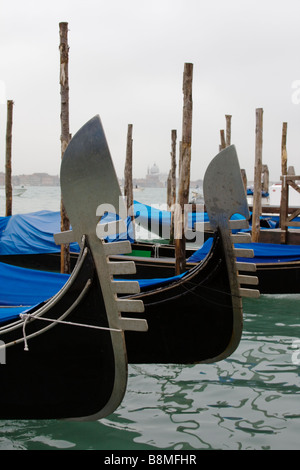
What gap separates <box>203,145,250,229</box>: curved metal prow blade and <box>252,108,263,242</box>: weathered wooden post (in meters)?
4.45

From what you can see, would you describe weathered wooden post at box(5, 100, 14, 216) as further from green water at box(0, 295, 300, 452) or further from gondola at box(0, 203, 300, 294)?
green water at box(0, 295, 300, 452)

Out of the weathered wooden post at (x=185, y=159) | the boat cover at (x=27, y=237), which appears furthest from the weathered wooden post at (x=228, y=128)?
the weathered wooden post at (x=185, y=159)

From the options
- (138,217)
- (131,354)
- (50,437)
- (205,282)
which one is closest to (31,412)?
(50,437)

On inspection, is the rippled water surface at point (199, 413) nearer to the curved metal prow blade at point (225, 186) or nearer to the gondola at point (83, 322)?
the gondola at point (83, 322)

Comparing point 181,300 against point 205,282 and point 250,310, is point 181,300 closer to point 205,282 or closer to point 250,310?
point 205,282

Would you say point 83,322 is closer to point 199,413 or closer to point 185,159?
point 199,413

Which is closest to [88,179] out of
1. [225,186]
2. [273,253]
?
[225,186]

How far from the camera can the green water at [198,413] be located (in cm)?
311

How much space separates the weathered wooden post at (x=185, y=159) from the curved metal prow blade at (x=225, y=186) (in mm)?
2324

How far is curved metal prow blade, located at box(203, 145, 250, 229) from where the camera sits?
3582 millimetres

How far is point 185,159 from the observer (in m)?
6.25

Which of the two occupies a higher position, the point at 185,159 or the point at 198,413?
the point at 185,159

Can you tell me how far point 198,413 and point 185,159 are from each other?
11.1ft

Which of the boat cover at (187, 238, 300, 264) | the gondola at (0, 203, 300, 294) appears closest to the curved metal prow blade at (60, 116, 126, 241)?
the gondola at (0, 203, 300, 294)
